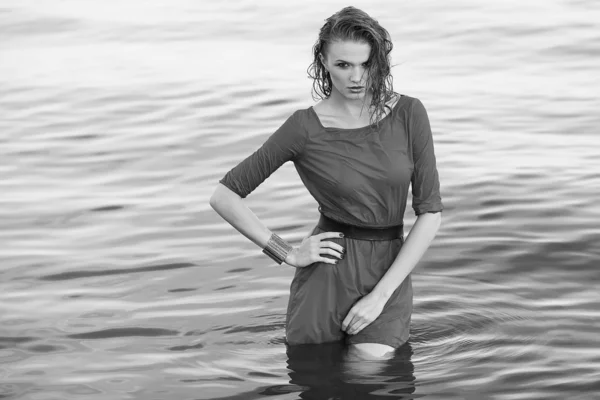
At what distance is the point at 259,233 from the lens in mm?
6062

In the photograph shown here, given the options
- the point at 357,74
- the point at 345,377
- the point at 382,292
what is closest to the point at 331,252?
the point at 382,292

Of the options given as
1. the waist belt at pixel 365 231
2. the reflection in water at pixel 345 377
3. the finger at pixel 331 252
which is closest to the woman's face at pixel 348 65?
the waist belt at pixel 365 231

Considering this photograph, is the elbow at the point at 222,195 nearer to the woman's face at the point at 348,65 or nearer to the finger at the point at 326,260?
the finger at the point at 326,260

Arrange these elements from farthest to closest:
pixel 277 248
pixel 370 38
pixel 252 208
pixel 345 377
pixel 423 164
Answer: pixel 252 208
pixel 345 377
pixel 277 248
pixel 423 164
pixel 370 38

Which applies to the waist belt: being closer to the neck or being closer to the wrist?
the wrist

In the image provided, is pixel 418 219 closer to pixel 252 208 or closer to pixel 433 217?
pixel 433 217

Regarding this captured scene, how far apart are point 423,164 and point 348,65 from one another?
0.59m

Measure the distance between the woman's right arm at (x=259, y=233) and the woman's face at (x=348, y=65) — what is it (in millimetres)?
728

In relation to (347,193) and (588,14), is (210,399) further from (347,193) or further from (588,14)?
(588,14)

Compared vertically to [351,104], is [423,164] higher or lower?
lower

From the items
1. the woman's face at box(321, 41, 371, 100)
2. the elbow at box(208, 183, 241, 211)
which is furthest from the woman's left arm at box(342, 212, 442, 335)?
the elbow at box(208, 183, 241, 211)

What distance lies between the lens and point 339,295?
6.06 metres

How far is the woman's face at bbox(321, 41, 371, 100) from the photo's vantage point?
18.6 ft

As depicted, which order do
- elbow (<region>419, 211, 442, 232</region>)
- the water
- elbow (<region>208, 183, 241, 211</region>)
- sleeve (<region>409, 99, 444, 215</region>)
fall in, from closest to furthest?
sleeve (<region>409, 99, 444, 215</region>)
elbow (<region>419, 211, 442, 232</region>)
elbow (<region>208, 183, 241, 211</region>)
the water
